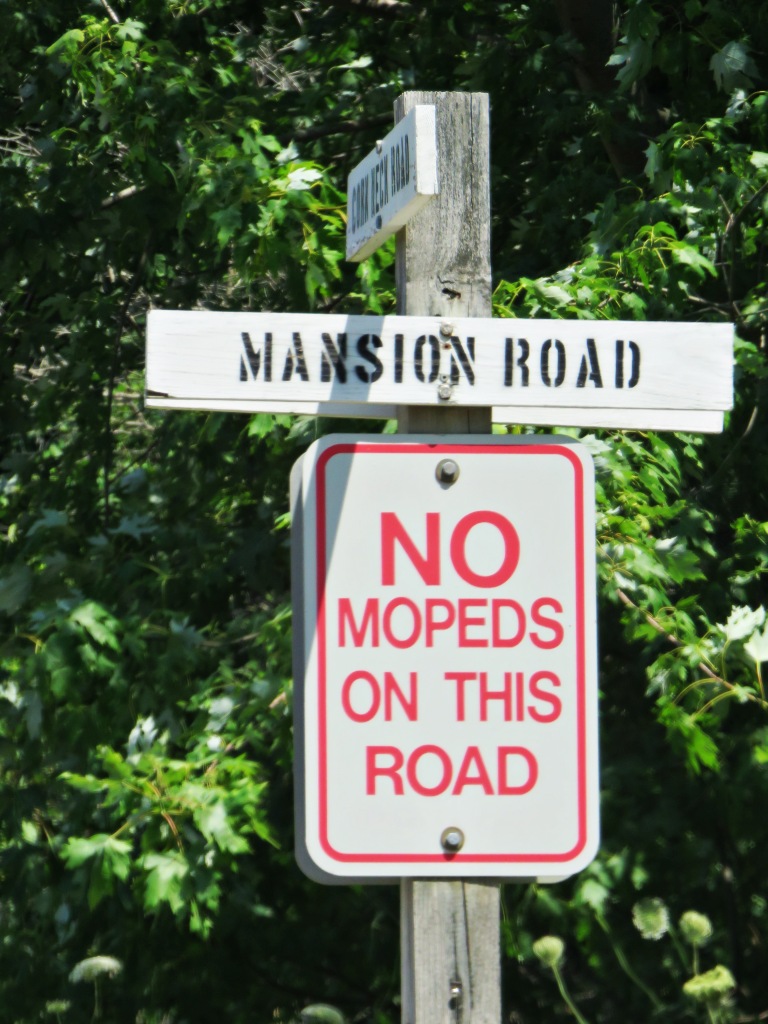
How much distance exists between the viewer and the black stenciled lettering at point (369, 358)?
2.04 metres

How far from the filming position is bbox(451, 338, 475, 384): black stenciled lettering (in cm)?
205

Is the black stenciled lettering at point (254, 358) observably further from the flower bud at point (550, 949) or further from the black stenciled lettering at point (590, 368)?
the flower bud at point (550, 949)

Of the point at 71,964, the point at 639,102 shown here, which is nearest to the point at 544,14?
the point at 639,102

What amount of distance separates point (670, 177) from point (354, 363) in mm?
2721

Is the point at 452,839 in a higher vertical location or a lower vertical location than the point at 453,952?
higher

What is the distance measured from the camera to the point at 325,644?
1.94m

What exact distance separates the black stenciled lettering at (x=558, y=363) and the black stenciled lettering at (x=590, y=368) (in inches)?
1.0

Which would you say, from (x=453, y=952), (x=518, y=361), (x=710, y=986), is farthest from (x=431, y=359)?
(x=710, y=986)

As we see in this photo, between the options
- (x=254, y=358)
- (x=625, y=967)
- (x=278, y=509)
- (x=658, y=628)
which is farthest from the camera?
(x=278, y=509)

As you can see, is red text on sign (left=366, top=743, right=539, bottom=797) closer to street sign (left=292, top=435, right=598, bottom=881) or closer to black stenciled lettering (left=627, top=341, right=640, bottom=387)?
street sign (left=292, top=435, right=598, bottom=881)

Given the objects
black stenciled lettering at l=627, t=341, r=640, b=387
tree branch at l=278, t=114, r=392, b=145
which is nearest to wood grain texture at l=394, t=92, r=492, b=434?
black stenciled lettering at l=627, t=341, r=640, b=387

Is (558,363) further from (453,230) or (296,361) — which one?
(296,361)

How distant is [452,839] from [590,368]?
66 cm

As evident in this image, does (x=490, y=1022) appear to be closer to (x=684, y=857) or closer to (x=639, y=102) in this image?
(x=684, y=857)
